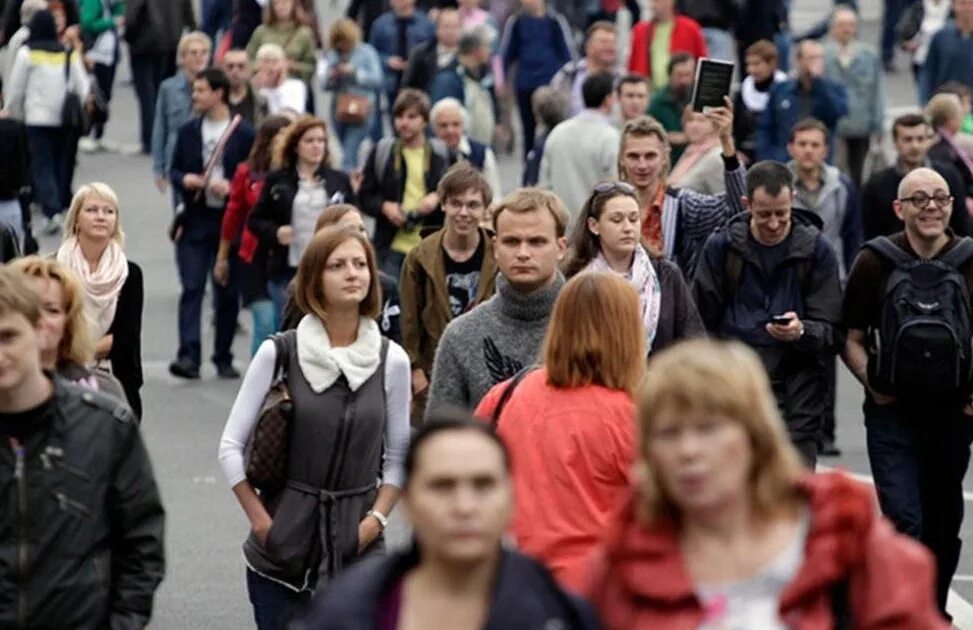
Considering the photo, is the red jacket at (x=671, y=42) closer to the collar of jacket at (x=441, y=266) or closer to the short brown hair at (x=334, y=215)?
the collar of jacket at (x=441, y=266)

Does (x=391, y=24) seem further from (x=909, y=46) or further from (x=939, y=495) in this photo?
(x=939, y=495)

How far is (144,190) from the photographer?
2447 centimetres

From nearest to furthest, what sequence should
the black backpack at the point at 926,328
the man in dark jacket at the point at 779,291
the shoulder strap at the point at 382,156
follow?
the black backpack at the point at 926,328
the man in dark jacket at the point at 779,291
the shoulder strap at the point at 382,156

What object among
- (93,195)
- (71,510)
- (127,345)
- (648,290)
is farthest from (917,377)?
(71,510)

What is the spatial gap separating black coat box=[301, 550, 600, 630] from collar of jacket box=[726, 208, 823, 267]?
6.08m

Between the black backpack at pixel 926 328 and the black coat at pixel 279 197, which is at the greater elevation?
the black backpack at pixel 926 328

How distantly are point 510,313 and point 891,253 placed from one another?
231 cm

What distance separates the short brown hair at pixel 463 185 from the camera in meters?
11.3

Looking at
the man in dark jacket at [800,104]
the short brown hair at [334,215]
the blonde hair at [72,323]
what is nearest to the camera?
the blonde hair at [72,323]

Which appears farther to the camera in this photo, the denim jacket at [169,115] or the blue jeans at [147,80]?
the blue jeans at [147,80]

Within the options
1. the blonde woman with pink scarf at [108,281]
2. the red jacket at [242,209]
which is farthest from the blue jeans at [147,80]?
the blonde woman with pink scarf at [108,281]

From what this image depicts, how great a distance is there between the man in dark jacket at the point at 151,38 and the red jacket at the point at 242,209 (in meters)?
9.83

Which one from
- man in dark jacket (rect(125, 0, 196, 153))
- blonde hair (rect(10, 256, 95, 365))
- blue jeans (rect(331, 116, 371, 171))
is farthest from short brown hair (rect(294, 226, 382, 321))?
man in dark jacket (rect(125, 0, 196, 153))

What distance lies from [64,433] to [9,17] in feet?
65.4
